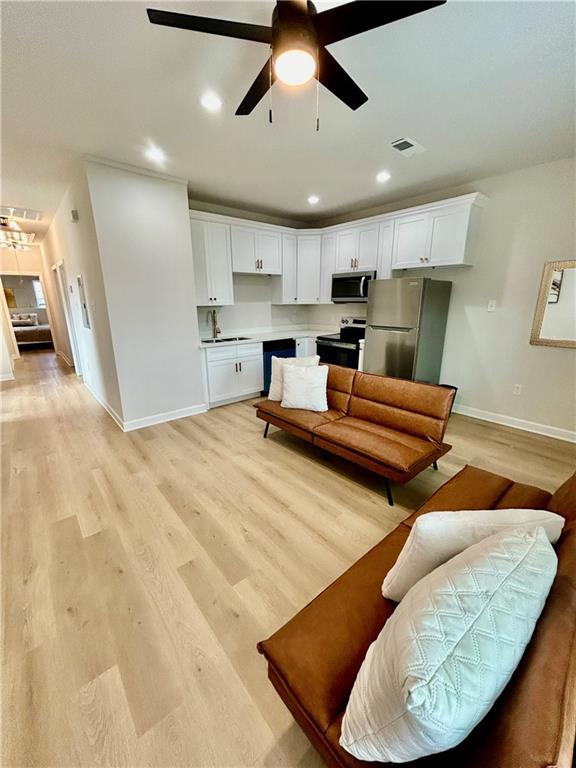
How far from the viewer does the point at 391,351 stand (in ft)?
13.0

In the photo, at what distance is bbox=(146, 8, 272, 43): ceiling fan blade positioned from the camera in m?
1.21

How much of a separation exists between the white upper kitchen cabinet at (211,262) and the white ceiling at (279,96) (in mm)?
714

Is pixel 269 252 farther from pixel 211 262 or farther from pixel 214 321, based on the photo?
pixel 214 321

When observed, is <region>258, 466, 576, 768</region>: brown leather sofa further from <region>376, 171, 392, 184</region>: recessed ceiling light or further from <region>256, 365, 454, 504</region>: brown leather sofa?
<region>376, 171, 392, 184</region>: recessed ceiling light

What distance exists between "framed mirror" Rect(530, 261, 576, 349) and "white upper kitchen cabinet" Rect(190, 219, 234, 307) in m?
3.75

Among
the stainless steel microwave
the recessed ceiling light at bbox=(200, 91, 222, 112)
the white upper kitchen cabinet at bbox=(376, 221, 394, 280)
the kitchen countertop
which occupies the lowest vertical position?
the kitchen countertop

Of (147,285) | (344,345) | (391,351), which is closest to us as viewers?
(147,285)

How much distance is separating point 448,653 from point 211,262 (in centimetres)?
431

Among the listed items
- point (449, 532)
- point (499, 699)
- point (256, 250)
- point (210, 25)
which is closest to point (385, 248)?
point (256, 250)

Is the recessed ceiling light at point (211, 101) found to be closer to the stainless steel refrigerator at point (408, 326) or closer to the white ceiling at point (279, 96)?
the white ceiling at point (279, 96)

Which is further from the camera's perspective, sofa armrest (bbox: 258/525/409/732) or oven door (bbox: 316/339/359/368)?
oven door (bbox: 316/339/359/368)

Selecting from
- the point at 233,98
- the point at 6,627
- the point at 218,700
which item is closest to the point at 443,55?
the point at 233,98

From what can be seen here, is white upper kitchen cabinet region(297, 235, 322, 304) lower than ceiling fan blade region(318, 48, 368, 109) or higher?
lower

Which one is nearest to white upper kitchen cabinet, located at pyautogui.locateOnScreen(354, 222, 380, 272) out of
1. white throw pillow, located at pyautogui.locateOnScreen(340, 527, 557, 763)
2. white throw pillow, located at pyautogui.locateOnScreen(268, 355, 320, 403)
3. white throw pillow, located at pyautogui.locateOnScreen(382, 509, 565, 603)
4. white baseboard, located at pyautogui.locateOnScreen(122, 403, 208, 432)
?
white throw pillow, located at pyautogui.locateOnScreen(268, 355, 320, 403)
